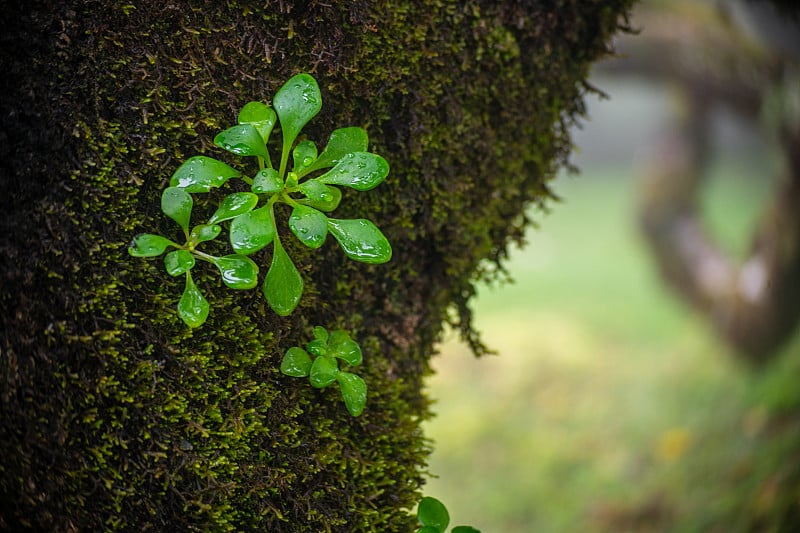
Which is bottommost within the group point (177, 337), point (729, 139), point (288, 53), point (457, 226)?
point (177, 337)

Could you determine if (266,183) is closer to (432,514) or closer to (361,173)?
(361,173)

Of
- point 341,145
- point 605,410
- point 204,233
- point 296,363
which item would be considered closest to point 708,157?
point 605,410

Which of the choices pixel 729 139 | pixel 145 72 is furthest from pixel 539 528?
pixel 729 139

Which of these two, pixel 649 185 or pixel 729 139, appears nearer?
pixel 649 185

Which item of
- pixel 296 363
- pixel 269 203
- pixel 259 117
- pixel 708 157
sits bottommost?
pixel 296 363

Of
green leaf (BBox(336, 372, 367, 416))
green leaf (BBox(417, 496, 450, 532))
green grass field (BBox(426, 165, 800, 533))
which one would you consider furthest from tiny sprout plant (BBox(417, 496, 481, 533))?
green grass field (BBox(426, 165, 800, 533))

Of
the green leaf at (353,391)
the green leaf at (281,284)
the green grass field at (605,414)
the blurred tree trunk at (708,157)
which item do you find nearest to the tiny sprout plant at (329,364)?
the green leaf at (353,391)

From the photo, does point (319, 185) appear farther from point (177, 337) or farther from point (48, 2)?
point (48, 2)
